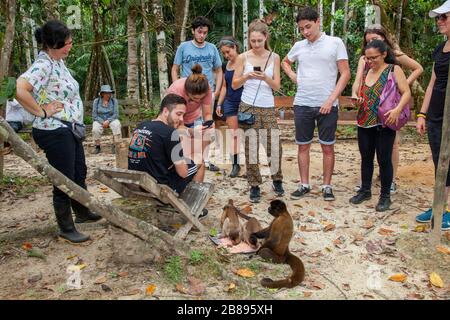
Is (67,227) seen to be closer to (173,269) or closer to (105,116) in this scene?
(173,269)

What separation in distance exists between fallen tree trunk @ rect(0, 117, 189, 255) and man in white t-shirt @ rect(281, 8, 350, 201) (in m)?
2.36

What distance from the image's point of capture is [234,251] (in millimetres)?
3910

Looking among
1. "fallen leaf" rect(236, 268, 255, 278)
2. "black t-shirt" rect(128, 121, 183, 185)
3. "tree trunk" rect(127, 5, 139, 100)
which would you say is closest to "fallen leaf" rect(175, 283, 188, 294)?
"fallen leaf" rect(236, 268, 255, 278)

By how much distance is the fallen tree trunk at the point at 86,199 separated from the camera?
316cm

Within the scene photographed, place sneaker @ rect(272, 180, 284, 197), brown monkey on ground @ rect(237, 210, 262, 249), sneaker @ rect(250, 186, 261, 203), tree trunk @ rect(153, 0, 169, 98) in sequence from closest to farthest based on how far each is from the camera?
brown monkey on ground @ rect(237, 210, 262, 249) → sneaker @ rect(250, 186, 261, 203) → sneaker @ rect(272, 180, 284, 197) → tree trunk @ rect(153, 0, 169, 98)

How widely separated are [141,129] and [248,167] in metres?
1.78

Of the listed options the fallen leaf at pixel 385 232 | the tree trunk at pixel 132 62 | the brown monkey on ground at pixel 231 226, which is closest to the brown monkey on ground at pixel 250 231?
the brown monkey on ground at pixel 231 226

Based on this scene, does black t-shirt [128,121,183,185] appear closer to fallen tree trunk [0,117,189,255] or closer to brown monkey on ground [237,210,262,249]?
fallen tree trunk [0,117,189,255]

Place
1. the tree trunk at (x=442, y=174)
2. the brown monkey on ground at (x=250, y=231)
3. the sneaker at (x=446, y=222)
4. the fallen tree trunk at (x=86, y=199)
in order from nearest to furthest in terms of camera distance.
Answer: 1. the fallen tree trunk at (x=86, y=199)
2. the tree trunk at (x=442, y=174)
3. the brown monkey on ground at (x=250, y=231)
4. the sneaker at (x=446, y=222)

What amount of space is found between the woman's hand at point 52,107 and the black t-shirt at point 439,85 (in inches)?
140

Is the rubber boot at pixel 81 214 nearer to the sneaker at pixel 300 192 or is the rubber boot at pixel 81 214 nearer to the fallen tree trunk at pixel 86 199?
the fallen tree trunk at pixel 86 199

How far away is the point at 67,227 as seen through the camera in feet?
13.3

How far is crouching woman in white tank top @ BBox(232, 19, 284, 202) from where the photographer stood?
5.06 meters

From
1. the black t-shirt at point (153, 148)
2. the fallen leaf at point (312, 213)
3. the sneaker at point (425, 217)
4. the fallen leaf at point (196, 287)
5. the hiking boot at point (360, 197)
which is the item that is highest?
the black t-shirt at point (153, 148)
